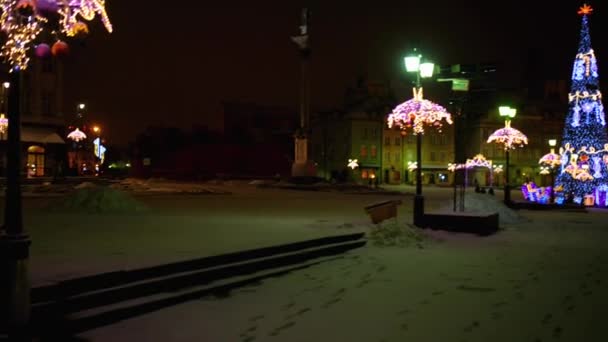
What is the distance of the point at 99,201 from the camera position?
60.1ft

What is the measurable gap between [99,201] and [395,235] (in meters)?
9.91

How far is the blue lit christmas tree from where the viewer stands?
32500 mm

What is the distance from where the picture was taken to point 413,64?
15219mm

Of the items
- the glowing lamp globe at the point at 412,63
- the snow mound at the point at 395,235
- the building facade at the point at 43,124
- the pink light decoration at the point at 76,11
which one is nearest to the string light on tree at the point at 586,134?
the glowing lamp globe at the point at 412,63

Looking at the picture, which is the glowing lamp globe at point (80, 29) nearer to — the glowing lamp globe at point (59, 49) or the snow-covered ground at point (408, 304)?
the glowing lamp globe at point (59, 49)

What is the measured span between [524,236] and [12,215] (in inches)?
540

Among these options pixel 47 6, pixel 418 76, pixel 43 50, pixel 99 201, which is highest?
pixel 418 76

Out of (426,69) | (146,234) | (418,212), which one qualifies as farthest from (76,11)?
(418,212)

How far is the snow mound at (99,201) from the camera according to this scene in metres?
18.1

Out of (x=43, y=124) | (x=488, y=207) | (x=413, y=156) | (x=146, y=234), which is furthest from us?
(x=413, y=156)

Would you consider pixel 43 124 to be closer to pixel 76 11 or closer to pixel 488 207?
pixel 488 207

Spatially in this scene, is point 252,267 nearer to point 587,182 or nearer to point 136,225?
point 136,225

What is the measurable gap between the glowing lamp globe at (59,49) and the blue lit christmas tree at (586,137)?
1241 inches

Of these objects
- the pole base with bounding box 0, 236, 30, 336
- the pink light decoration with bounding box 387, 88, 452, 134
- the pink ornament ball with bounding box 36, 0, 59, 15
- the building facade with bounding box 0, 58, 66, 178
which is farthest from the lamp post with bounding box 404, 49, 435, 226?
the building facade with bounding box 0, 58, 66, 178
